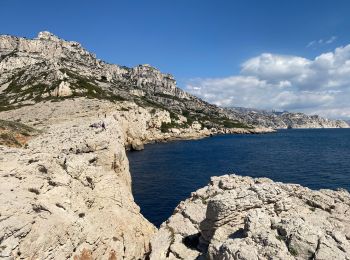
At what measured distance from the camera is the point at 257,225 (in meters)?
21.1

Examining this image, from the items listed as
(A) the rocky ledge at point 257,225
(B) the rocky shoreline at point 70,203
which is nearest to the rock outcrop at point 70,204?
(B) the rocky shoreline at point 70,203

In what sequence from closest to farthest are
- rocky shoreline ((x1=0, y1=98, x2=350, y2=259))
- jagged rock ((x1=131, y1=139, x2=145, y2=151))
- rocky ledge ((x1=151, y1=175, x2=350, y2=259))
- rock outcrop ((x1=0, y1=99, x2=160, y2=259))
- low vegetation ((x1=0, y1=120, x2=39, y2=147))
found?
1. rocky ledge ((x1=151, y1=175, x2=350, y2=259))
2. rocky shoreline ((x1=0, y1=98, x2=350, y2=259))
3. rock outcrop ((x1=0, y1=99, x2=160, y2=259))
4. low vegetation ((x1=0, y1=120, x2=39, y2=147))
5. jagged rock ((x1=131, y1=139, x2=145, y2=151))

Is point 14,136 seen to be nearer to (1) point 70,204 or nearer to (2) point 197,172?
(1) point 70,204

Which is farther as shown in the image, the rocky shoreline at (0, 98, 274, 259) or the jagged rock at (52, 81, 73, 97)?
the jagged rock at (52, 81, 73, 97)

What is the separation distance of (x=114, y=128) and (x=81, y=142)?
34.1 ft

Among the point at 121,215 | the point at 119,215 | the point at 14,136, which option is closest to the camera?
the point at 119,215

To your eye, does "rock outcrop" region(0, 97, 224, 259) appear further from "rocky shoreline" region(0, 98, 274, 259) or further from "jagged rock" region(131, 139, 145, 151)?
"jagged rock" region(131, 139, 145, 151)

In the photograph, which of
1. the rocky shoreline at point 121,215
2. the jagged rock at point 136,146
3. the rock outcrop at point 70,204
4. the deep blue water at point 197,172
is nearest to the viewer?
the rocky shoreline at point 121,215

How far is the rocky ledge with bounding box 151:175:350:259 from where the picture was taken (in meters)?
18.7

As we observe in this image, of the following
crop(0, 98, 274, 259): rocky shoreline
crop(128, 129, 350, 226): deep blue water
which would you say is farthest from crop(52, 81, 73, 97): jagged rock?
crop(0, 98, 274, 259): rocky shoreline

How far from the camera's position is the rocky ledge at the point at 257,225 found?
736 inches

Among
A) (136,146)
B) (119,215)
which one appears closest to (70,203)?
(119,215)

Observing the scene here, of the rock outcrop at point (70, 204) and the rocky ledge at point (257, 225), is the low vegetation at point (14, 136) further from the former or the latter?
the rocky ledge at point (257, 225)

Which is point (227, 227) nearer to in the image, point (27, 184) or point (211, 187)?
point (211, 187)
